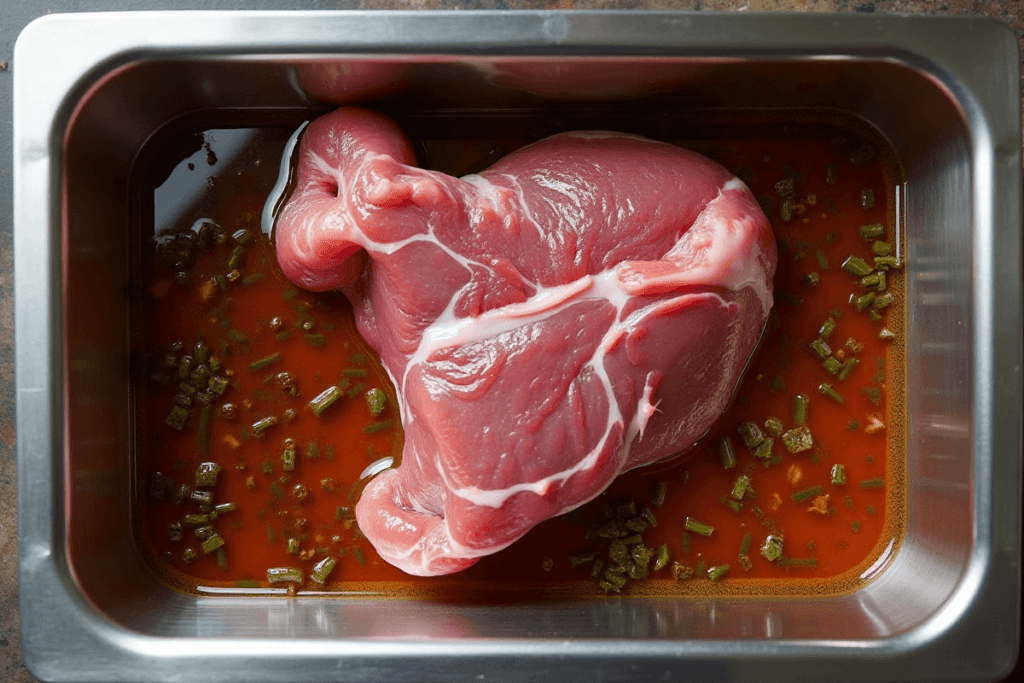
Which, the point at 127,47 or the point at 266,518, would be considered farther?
the point at 266,518

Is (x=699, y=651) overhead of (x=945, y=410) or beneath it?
beneath

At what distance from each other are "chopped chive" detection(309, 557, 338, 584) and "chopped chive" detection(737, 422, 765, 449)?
1.40 meters

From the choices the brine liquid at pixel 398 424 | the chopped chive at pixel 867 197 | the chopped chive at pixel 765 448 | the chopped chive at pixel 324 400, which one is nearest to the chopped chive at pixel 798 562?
the brine liquid at pixel 398 424

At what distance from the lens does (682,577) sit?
233 cm

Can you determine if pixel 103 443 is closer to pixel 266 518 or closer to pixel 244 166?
pixel 266 518

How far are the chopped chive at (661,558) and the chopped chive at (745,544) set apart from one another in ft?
0.79

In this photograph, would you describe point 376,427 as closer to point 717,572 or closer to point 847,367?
point 717,572

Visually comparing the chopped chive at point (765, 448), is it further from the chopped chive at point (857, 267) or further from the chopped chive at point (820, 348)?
the chopped chive at point (857, 267)

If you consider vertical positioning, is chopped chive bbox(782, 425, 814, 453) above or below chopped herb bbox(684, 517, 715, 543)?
above

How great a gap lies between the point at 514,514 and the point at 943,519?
1.31 metres

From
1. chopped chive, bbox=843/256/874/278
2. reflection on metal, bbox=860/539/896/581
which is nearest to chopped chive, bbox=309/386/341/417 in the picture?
chopped chive, bbox=843/256/874/278

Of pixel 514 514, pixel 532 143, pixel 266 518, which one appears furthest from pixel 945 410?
pixel 266 518

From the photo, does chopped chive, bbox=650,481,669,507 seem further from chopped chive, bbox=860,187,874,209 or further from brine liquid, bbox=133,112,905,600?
chopped chive, bbox=860,187,874,209

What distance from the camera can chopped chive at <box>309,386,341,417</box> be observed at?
232cm
